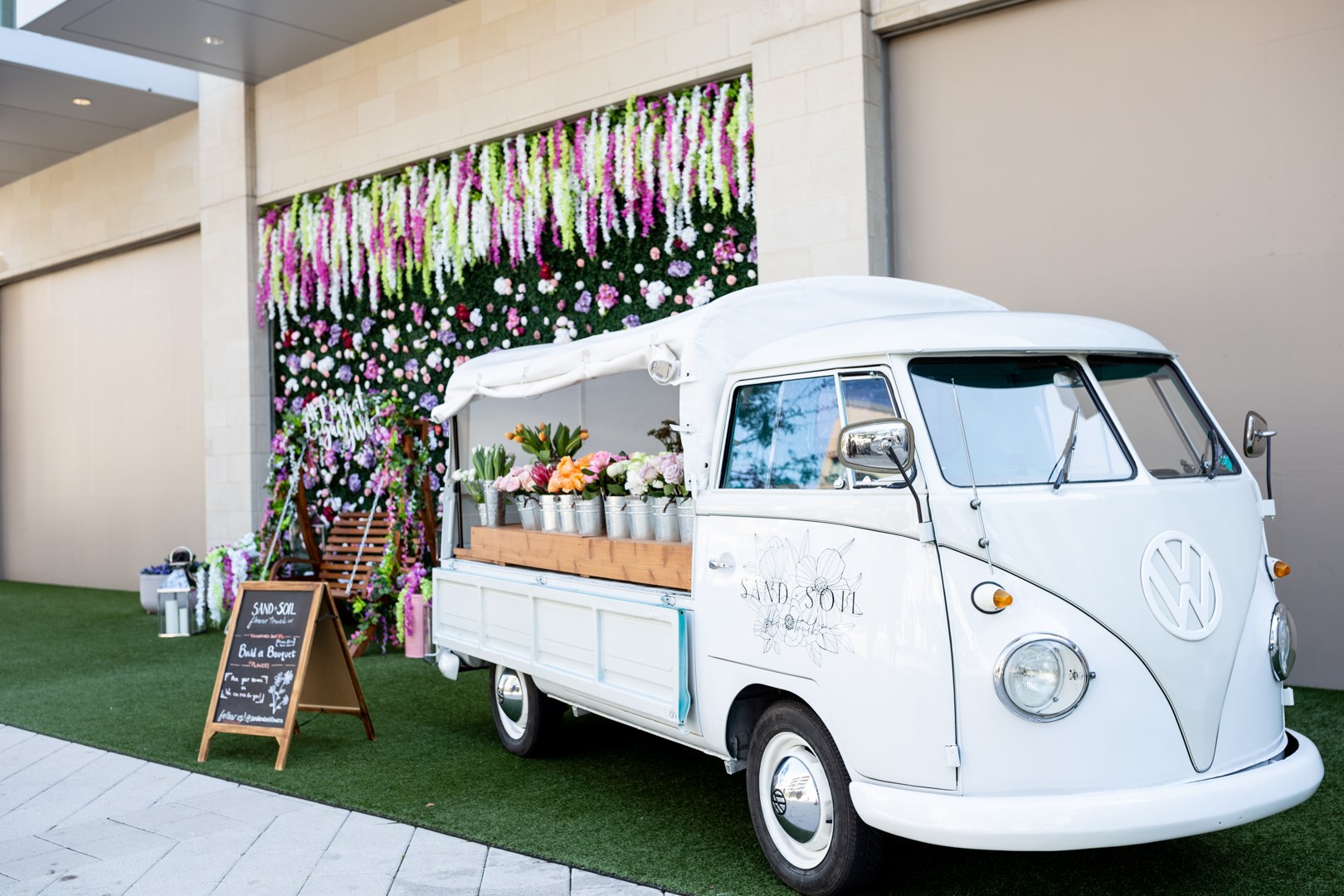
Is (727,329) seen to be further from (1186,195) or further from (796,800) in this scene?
(1186,195)

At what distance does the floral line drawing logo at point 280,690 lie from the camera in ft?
20.3

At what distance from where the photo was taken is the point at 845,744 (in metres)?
3.70

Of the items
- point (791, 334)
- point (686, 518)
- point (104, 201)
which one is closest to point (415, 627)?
point (686, 518)

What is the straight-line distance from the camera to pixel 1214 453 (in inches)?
160

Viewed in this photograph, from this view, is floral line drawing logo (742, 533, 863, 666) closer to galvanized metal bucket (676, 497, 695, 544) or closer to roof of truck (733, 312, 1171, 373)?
roof of truck (733, 312, 1171, 373)

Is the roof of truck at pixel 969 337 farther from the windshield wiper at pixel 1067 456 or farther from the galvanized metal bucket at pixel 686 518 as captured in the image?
the galvanized metal bucket at pixel 686 518

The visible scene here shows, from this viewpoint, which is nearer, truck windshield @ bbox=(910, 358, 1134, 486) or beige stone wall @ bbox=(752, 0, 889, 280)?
truck windshield @ bbox=(910, 358, 1134, 486)

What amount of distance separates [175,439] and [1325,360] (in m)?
12.6

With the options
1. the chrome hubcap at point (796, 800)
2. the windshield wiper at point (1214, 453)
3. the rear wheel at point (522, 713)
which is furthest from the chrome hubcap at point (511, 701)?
the windshield wiper at point (1214, 453)

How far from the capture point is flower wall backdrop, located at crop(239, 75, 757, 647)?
354 inches

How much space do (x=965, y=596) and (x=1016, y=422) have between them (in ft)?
2.21

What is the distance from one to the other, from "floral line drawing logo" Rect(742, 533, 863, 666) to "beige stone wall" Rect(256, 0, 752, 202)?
18.2 feet

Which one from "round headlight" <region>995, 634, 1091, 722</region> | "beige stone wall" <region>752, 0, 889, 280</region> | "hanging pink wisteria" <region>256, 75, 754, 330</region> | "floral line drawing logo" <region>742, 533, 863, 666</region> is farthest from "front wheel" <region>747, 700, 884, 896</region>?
"hanging pink wisteria" <region>256, 75, 754, 330</region>

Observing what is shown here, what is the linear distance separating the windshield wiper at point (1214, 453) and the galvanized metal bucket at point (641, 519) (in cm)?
229
